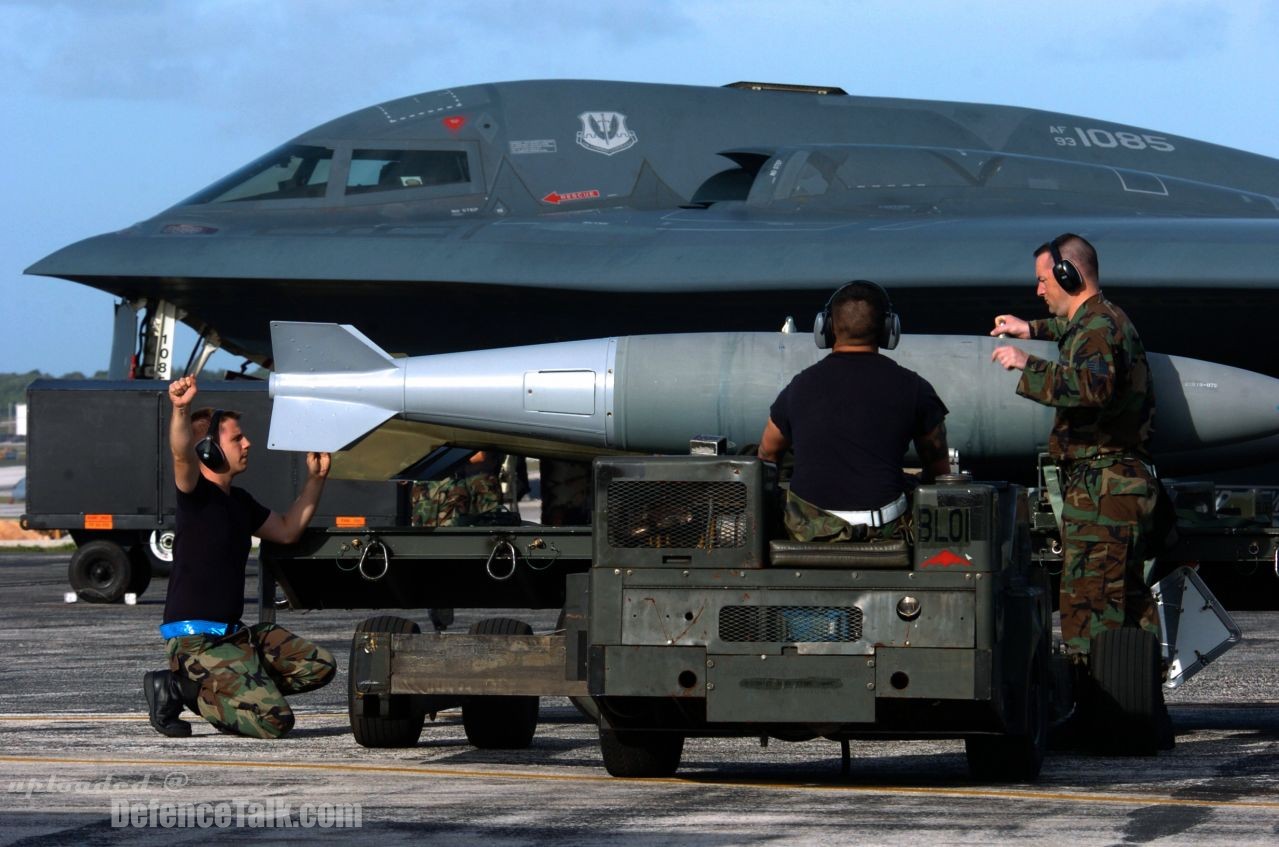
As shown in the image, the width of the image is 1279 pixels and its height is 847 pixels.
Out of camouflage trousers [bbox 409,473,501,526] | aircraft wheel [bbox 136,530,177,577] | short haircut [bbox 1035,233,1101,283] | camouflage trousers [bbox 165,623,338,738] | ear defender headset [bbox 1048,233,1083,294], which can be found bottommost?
camouflage trousers [bbox 165,623,338,738]

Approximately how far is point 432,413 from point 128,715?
2.56 m

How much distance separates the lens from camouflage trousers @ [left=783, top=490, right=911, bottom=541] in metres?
6.68

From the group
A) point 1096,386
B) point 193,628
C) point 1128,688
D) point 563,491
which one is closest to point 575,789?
point 193,628

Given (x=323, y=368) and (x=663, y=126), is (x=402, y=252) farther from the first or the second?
→ (x=323, y=368)

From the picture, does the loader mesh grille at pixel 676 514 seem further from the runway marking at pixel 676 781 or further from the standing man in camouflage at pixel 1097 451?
the standing man in camouflage at pixel 1097 451

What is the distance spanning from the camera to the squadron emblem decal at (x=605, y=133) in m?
18.5

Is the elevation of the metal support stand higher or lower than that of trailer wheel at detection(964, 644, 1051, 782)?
higher

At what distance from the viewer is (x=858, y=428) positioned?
672 centimetres

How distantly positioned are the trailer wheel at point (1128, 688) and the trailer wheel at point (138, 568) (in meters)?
13.9

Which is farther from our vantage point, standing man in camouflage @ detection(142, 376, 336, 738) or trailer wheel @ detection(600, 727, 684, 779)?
standing man in camouflage @ detection(142, 376, 336, 738)

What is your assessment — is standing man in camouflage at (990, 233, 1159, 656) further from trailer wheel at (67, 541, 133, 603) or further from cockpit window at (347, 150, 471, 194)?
trailer wheel at (67, 541, 133, 603)

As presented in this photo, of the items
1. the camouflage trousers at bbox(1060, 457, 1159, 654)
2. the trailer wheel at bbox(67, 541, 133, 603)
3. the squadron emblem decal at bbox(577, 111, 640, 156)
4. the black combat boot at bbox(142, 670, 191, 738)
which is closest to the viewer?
the black combat boot at bbox(142, 670, 191, 738)

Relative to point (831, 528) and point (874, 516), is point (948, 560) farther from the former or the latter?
point (831, 528)

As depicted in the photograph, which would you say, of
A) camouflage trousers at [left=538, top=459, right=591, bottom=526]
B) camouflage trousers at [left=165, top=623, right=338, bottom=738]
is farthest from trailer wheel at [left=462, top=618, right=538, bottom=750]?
camouflage trousers at [left=538, top=459, right=591, bottom=526]
